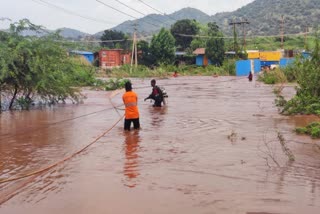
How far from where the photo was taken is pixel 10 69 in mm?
17266

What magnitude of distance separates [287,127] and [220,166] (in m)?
5.69

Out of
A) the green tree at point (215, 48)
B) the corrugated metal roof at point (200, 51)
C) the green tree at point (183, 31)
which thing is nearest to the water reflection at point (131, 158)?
the green tree at point (215, 48)

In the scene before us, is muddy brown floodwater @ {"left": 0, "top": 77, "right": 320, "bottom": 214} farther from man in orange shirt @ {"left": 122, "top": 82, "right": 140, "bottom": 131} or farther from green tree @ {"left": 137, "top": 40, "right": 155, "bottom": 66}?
green tree @ {"left": 137, "top": 40, "right": 155, "bottom": 66}

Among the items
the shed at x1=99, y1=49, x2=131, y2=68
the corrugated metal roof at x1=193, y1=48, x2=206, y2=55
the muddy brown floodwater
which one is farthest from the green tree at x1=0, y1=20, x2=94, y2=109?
the shed at x1=99, y1=49, x2=131, y2=68

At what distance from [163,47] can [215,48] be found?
8158mm

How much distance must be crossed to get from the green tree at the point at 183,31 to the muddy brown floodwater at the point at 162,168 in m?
61.5

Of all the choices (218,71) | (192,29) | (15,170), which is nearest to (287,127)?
(15,170)

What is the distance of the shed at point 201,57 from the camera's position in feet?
226

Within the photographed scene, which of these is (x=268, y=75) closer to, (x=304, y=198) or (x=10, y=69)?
(x=10, y=69)

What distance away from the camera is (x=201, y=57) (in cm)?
6975

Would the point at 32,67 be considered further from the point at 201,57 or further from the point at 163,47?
the point at 201,57

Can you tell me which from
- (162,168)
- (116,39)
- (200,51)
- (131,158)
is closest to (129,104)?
(131,158)

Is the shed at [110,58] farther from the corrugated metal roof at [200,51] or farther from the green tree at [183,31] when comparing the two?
the corrugated metal roof at [200,51]

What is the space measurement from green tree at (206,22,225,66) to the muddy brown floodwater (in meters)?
52.1
